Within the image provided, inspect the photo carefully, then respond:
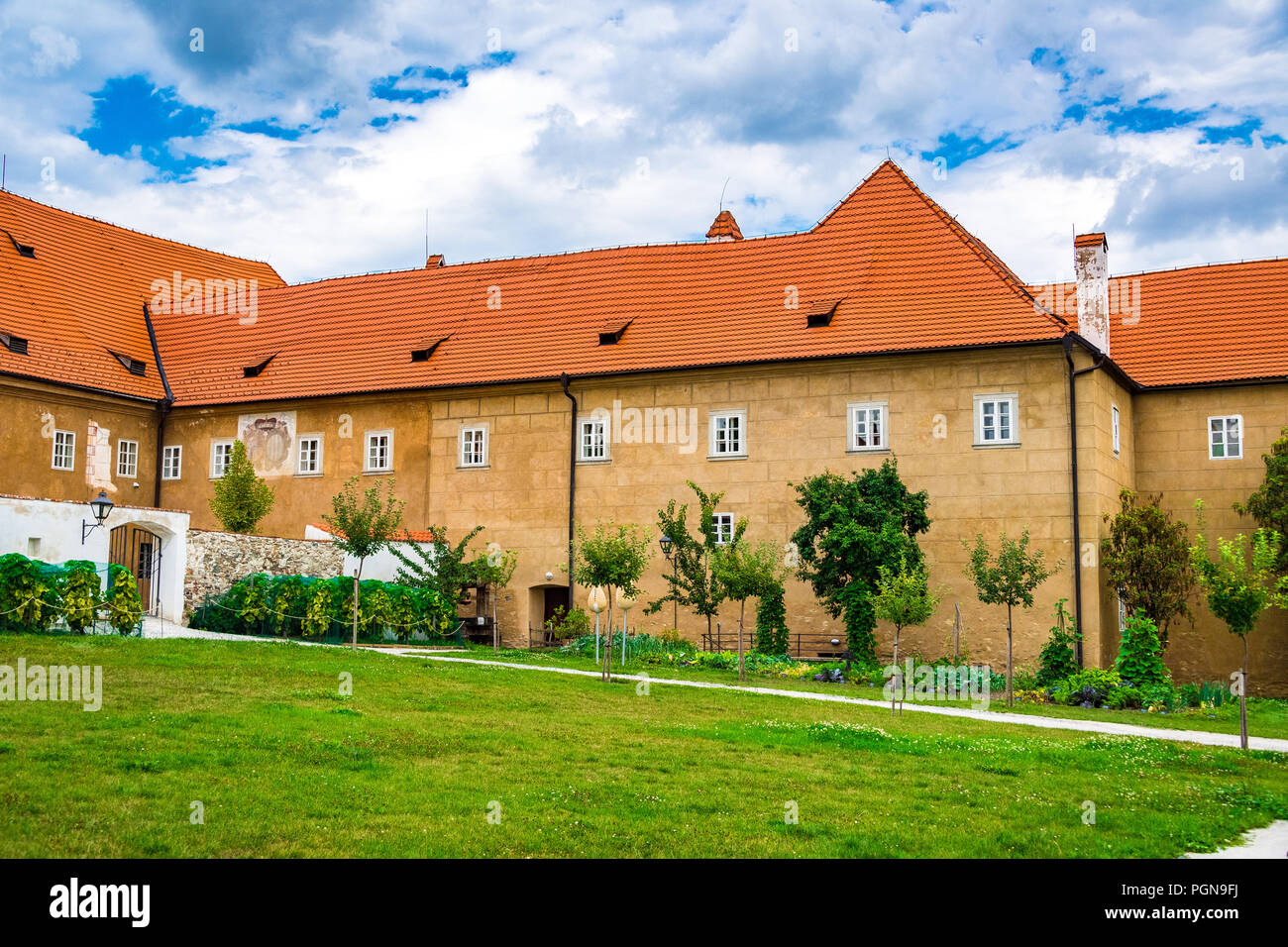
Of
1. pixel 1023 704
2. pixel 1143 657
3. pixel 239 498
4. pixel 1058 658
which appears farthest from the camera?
pixel 239 498

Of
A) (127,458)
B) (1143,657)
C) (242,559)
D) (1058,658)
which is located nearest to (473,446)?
(242,559)

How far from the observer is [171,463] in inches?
1464

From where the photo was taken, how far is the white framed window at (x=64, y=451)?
111ft

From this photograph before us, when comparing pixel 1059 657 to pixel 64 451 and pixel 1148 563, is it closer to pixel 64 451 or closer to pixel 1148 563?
pixel 1148 563

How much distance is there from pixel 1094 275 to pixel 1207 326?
12.0 ft

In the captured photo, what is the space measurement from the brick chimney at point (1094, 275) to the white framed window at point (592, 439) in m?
12.2

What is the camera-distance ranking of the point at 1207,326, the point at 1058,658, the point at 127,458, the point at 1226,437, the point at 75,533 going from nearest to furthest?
the point at 75,533
the point at 1058,658
the point at 1226,437
the point at 1207,326
the point at 127,458

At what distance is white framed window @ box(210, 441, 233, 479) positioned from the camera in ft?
119

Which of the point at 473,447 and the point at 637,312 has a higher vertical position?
the point at 637,312

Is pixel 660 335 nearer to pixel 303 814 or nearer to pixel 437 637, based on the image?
pixel 437 637

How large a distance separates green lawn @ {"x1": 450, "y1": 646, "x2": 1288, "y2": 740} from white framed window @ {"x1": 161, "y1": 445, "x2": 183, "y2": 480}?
13.4 meters

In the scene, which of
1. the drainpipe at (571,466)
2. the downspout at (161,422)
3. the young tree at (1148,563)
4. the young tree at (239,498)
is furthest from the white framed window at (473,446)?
the young tree at (1148,563)

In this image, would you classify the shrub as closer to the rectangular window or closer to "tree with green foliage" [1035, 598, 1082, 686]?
"tree with green foliage" [1035, 598, 1082, 686]

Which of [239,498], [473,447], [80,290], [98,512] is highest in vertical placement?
[80,290]
